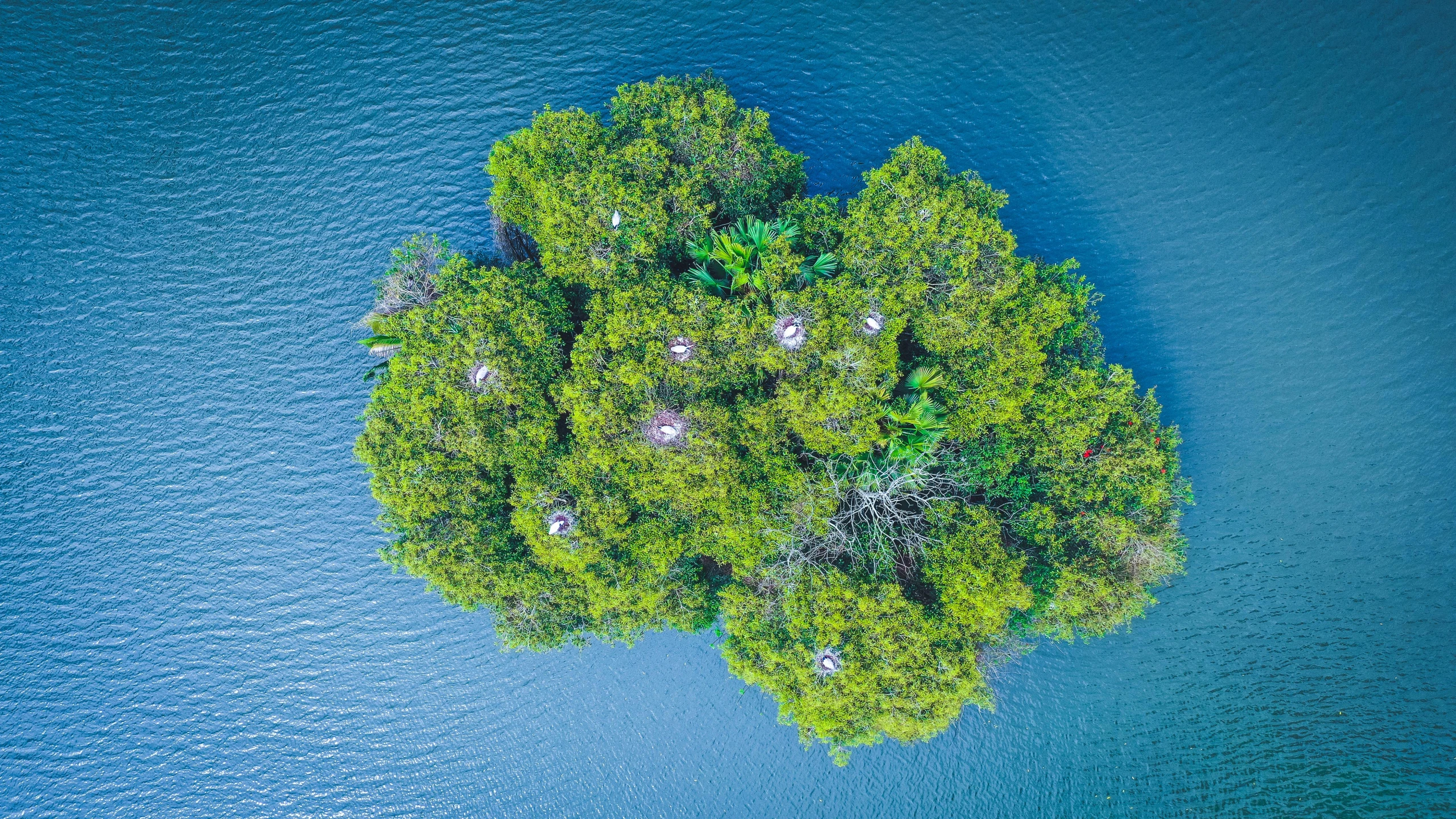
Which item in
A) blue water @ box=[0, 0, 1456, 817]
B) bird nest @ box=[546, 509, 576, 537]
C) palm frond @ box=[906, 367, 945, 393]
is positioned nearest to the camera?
palm frond @ box=[906, 367, 945, 393]

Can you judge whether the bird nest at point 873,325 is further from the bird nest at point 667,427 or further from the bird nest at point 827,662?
the bird nest at point 827,662

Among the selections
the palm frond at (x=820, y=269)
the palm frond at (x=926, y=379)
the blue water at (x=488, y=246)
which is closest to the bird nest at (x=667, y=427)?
the palm frond at (x=820, y=269)

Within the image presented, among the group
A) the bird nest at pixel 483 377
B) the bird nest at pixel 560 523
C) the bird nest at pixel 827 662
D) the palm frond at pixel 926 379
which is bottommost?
the bird nest at pixel 827 662

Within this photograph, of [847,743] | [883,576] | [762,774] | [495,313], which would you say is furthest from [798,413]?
[762,774]

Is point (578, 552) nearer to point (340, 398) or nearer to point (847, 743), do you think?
point (847, 743)

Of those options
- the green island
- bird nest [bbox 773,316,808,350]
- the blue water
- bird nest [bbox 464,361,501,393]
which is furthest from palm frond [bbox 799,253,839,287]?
bird nest [bbox 464,361,501,393]

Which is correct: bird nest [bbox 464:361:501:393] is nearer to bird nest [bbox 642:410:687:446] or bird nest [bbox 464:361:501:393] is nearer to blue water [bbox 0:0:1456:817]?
bird nest [bbox 642:410:687:446]

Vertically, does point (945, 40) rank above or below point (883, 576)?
above
